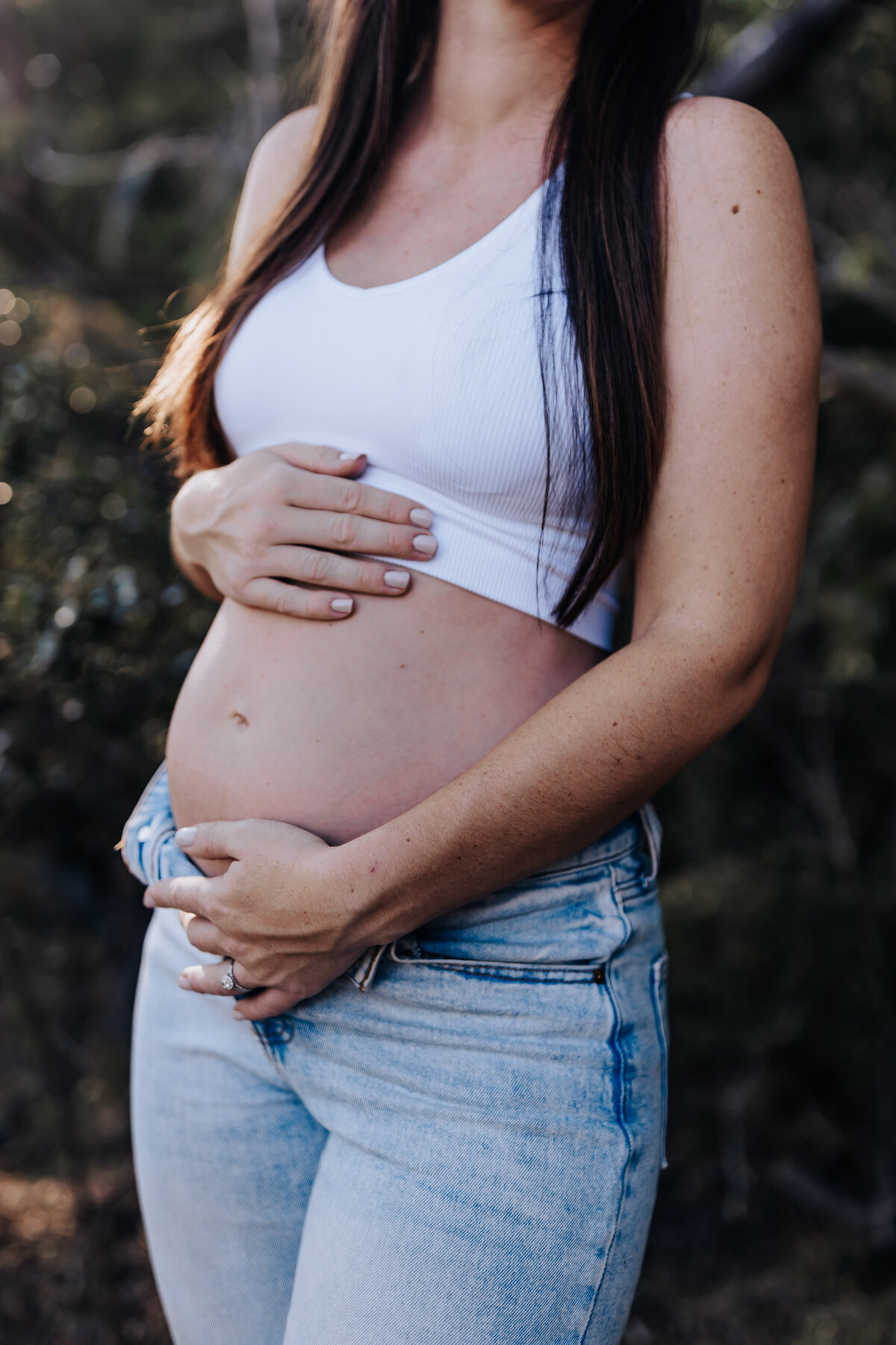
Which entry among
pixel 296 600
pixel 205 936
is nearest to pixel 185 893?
pixel 205 936

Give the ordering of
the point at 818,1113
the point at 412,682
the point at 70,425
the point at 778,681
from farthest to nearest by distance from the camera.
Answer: the point at 818,1113
the point at 778,681
the point at 70,425
the point at 412,682

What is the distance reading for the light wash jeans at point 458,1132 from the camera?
2.74 ft

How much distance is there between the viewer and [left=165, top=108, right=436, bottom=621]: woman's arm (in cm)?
97

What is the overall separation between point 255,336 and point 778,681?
1.81 m

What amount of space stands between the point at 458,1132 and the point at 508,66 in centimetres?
112

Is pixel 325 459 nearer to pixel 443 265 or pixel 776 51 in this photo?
pixel 443 265

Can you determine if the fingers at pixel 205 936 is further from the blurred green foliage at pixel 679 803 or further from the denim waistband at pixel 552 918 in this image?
the blurred green foliage at pixel 679 803

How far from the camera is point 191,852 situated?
979 mm

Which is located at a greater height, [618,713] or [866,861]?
[618,713]

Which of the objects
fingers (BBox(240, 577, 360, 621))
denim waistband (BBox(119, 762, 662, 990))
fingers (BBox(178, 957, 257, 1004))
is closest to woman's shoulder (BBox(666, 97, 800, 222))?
fingers (BBox(240, 577, 360, 621))

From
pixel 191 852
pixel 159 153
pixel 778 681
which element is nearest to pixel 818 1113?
pixel 778 681

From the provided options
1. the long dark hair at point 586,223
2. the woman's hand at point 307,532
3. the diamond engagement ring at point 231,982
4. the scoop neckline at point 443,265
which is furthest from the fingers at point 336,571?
the diamond engagement ring at point 231,982

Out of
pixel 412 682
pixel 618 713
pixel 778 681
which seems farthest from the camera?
pixel 778 681

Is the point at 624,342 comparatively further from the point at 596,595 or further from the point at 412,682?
the point at 412,682
